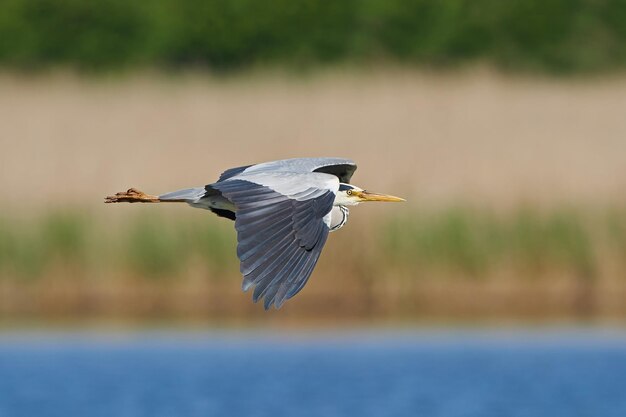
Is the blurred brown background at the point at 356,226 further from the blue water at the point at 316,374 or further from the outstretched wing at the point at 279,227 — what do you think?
the outstretched wing at the point at 279,227

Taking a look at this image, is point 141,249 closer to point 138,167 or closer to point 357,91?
point 138,167

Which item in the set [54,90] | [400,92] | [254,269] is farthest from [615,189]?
[254,269]

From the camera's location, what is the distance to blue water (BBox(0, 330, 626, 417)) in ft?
32.8

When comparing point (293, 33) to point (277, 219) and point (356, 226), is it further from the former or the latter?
point (277, 219)

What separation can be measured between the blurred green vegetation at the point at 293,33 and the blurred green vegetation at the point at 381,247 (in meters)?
8.46

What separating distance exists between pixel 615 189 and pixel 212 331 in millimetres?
2992

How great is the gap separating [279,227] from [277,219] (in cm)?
7

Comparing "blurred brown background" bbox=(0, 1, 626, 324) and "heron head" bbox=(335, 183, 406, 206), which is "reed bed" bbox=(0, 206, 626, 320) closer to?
"blurred brown background" bbox=(0, 1, 626, 324)

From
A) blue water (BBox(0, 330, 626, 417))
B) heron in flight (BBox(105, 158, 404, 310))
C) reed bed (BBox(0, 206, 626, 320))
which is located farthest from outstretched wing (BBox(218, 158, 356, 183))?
reed bed (BBox(0, 206, 626, 320))

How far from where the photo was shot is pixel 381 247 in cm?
1137

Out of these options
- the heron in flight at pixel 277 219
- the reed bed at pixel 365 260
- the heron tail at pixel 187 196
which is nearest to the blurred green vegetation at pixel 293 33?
the reed bed at pixel 365 260

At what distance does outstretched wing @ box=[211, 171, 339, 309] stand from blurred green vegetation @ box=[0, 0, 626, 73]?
13.5m

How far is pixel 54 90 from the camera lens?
42.7 feet

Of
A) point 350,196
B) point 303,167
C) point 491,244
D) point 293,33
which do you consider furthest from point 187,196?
point 293,33
